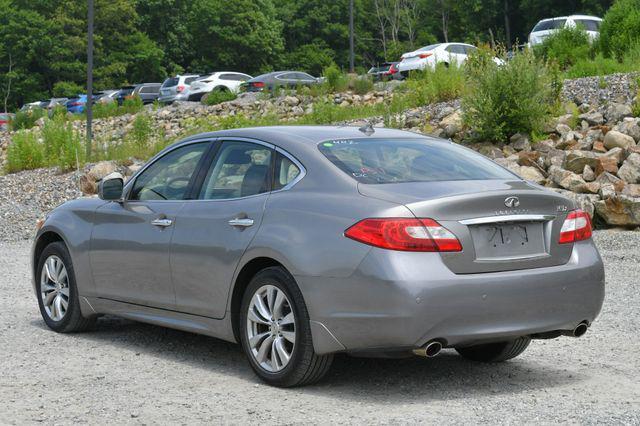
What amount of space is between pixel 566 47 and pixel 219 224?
68.5 feet

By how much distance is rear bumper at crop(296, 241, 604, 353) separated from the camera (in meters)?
5.75

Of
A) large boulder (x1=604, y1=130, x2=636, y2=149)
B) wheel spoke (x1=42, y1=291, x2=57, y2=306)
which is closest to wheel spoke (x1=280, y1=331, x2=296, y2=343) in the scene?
wheel spoke (x1=42, y1=291, x2=57, y2=306)

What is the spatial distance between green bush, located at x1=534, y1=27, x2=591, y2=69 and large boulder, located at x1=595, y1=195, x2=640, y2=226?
35.1 feet

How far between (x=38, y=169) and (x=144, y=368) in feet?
54.9

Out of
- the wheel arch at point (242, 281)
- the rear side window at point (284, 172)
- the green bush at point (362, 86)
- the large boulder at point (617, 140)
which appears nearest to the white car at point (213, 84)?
the green bush at point (362, 86)

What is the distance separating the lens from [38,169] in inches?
906

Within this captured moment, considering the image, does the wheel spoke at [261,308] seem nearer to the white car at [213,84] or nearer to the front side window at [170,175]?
the front side window at [170,175]

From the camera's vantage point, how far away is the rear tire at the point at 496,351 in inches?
278

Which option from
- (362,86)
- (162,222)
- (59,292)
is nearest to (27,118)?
(362,86)

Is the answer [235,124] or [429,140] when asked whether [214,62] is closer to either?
[235,124]

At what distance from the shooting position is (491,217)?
602 cm

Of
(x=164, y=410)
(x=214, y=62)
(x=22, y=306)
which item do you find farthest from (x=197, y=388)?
(x=214, y=62)

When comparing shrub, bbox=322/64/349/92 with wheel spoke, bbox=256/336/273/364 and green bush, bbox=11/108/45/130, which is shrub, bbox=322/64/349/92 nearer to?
green bush, bbox=11/108/45/130

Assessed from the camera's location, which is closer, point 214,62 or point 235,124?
point 235,124
